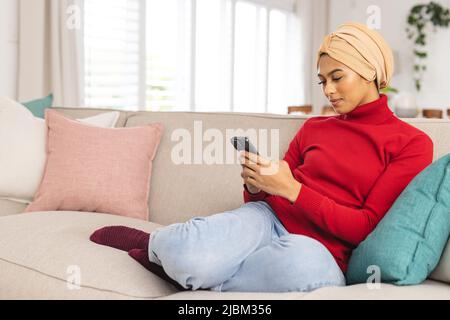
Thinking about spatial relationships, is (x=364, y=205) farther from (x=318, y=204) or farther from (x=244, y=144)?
(x=244, y=144)

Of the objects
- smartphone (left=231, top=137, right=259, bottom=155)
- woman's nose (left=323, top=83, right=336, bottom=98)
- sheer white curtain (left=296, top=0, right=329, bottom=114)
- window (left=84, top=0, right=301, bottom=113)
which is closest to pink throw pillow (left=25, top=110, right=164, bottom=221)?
smartphone (left=231, top=137, right=259, bottom=155)

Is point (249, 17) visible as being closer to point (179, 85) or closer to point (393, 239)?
point (179, 85)

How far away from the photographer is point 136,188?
223 cm

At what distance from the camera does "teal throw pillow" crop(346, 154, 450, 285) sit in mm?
1357

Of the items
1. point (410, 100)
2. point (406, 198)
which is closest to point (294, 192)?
point (406, 198)

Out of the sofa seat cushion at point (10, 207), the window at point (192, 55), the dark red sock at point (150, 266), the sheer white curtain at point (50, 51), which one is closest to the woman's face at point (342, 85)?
the dark red sock at point (150, 266)

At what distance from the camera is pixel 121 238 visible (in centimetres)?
172

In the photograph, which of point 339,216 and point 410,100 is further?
point 410,100

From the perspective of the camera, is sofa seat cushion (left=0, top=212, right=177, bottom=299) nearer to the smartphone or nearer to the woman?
the woman

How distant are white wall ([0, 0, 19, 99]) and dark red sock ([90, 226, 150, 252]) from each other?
8.45ft

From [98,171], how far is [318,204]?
3.21 feet

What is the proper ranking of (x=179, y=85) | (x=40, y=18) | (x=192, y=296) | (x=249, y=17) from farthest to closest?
(x=249, y=17), (x=179, y=85), (x=40, y=18), (x=192, y=296)

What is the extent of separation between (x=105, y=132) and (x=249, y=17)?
4336 mm

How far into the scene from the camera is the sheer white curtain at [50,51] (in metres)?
4.05
